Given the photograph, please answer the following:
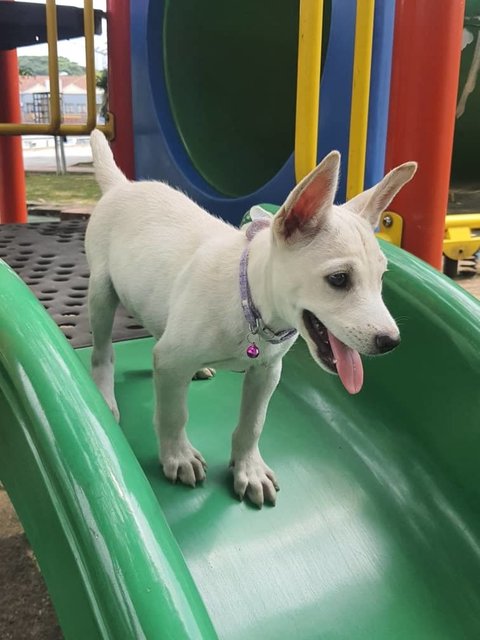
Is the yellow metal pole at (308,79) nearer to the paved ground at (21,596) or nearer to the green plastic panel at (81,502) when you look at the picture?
the green plastic panel at (81,502)

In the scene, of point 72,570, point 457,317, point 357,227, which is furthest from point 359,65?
point 72,570

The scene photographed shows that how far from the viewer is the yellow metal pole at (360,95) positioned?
1512 mm

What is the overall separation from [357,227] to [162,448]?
53 cm

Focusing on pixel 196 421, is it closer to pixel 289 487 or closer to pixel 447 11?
pixel 289 487

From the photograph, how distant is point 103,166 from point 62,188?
26.5 ft

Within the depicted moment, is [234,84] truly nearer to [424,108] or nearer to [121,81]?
[121,81]

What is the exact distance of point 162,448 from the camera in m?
1.17

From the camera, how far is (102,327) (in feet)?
4.57

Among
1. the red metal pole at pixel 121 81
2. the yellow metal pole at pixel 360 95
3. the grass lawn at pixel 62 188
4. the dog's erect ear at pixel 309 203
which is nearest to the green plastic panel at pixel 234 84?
the red metal pole at pixel 121 81

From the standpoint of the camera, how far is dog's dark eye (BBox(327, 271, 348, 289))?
0.87 meters

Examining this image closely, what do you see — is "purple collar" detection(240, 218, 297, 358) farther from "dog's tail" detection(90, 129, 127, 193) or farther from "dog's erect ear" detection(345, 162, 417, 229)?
"dog's tail" detection(90, 129, 127, 193)

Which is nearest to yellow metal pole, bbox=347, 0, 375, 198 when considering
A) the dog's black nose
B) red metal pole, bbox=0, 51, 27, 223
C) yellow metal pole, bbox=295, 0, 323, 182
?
yellow metal pole, bbox=295, 0, 323, 182

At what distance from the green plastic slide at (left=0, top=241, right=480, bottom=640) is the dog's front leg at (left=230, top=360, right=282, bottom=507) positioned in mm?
30

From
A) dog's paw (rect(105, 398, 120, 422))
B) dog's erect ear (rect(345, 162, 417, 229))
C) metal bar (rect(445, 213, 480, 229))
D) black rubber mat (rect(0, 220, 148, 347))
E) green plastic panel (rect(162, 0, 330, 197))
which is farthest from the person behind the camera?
metal bar (rect(445, 213, 480, 229))
